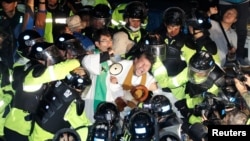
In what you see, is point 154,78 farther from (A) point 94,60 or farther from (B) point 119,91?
(A) point 94,60

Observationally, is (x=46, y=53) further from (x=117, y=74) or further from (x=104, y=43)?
(x=117, y=74)

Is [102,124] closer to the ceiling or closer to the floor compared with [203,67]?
closer to the floor

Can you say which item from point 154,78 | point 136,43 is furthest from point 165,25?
point 154,78

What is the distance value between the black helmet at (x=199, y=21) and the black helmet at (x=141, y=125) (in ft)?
7.12

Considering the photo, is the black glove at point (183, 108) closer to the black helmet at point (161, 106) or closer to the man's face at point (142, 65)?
the black helmet at point (161, 106)

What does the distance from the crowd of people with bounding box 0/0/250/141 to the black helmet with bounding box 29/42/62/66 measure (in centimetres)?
1

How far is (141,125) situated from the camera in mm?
5293

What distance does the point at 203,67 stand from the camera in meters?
5.93

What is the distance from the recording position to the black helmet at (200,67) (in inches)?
234

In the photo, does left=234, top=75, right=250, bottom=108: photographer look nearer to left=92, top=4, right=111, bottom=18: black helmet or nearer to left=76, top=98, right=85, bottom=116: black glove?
left=76, top=98, right=85, bottom=116: black glove

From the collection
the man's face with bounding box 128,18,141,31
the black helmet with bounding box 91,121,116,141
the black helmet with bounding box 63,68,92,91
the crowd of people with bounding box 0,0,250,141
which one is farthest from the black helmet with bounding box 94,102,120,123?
the man's face with bounding box 128,18,141,31

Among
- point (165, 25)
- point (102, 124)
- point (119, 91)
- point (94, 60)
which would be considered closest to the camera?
point (102, 124)

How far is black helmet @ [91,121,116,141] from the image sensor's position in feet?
17.2

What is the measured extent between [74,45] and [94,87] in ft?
1.99
